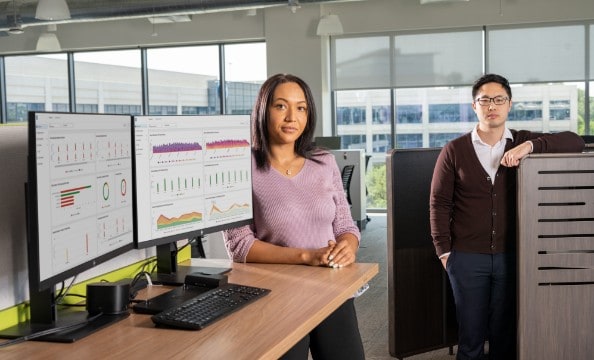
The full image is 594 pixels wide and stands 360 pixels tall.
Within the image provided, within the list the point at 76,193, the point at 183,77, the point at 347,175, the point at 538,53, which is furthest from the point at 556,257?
the point at 183,77

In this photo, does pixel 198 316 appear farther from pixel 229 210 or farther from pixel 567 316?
pixel 567 316

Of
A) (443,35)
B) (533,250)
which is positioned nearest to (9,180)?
(533,250)

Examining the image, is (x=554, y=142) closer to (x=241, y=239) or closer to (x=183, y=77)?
(x=241, y=239)

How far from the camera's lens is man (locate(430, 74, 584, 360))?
328 cm

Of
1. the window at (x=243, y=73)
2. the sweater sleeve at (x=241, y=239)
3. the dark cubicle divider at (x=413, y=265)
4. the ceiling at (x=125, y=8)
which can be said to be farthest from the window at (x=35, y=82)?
the sweater sleeve at (x=241, y=239)

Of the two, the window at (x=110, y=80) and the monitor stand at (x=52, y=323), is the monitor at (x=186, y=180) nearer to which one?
the monitor stand at (x=52, y=323)

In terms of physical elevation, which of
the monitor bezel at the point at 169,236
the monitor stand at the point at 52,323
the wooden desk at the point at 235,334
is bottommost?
the wooden desk at the point at 235,334

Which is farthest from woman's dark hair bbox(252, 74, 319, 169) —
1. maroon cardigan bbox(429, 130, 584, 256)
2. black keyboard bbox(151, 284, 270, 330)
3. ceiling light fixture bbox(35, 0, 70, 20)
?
ceiling light fixture bbox(35, 0, 70, 20)

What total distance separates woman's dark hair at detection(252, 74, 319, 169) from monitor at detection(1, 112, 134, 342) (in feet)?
1.66

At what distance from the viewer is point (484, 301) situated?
3396 mm

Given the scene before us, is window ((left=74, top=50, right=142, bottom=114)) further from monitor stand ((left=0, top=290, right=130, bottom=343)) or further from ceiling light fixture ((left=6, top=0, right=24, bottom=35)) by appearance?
monitor stand ((left=0, top=290, right=130, bottom=343))

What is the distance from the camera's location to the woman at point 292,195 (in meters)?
2.30

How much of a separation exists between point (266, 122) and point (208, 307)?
0.72m

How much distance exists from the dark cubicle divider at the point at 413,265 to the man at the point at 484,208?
38 centimetres
